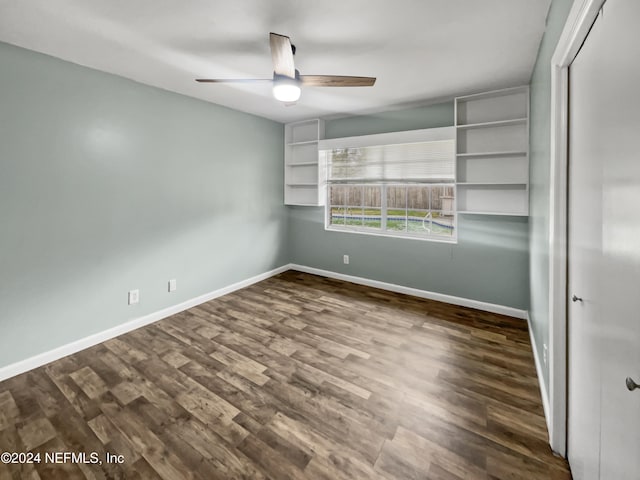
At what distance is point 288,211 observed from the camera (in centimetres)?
520

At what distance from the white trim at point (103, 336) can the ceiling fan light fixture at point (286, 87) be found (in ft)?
8.72

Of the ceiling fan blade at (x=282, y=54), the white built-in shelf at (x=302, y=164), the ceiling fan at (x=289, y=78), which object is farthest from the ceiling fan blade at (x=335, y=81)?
the white built-in shelf at (x=302, y=164)

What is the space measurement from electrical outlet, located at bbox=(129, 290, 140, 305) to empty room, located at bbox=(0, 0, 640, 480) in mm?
14

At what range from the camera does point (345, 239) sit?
4676 mm

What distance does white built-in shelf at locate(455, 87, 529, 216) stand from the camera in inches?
124

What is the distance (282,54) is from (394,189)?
270 cm

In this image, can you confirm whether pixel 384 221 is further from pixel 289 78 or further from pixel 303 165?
pixel 289 78

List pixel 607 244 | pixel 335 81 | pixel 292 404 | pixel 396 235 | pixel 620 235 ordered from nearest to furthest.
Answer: pixel 620 235
pixel 607 244
pixel 292 404
pixel 335 81
pixel 396 235

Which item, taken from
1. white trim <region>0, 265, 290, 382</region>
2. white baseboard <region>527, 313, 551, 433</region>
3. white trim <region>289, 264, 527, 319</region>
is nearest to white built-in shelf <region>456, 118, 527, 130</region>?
white trim <region>289, 264, 527, 319</region>

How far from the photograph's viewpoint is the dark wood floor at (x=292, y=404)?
1.59 m

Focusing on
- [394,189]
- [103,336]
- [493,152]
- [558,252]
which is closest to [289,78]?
[558,252]

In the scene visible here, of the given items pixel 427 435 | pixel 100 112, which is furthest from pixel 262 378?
pixel 100 112

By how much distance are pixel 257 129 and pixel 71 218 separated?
260cm

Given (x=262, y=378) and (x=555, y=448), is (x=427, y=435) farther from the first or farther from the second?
A: (x=262, y=378)
